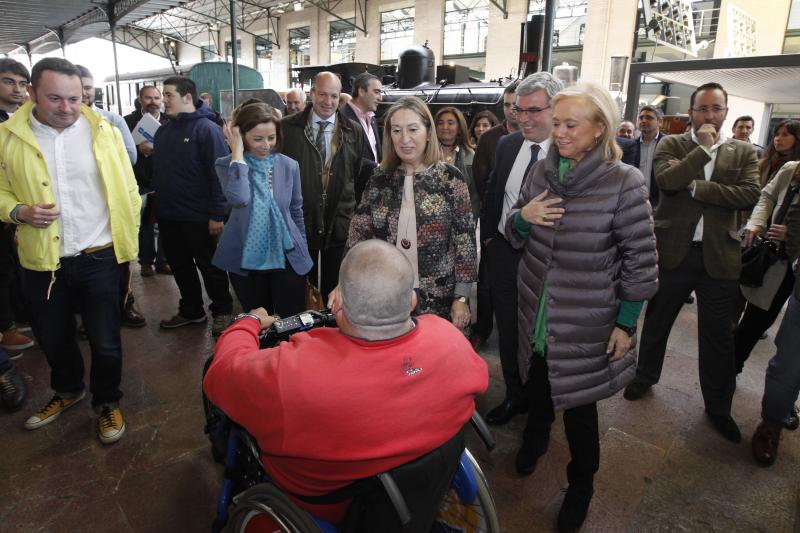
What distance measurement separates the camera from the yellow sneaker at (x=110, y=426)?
242 cm

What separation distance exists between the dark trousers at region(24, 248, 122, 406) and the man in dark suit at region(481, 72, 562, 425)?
6.79ft

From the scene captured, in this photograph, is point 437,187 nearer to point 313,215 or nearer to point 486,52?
point 313,215

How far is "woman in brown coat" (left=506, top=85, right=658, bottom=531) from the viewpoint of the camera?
167 centimetres

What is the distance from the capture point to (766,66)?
12.2 ft

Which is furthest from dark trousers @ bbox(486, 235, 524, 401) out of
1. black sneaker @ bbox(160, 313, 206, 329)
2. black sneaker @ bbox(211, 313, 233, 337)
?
black sneaker @ bbox(160, 313, 206, 329)

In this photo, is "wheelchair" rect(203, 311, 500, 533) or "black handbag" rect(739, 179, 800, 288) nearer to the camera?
"wheelchair" rect(203, 311, 500, 533)

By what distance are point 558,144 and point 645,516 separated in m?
1.64

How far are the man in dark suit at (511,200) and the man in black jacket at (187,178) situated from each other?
211cm

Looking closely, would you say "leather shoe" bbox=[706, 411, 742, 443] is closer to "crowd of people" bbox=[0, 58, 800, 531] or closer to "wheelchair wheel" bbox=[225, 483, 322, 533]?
"crowd of people" bbox=[0, 58, 800, 531]

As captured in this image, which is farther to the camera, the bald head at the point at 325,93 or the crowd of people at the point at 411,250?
the bald head at the point at 325,93

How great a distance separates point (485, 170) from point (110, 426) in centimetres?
283

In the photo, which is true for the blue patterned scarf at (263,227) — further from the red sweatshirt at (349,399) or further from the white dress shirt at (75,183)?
the red sweatshirt at (349,399)

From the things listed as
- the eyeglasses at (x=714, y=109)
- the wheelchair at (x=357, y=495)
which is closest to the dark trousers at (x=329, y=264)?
the wheelchair at (x=357, y=495)

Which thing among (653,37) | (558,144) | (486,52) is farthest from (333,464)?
(486,52)
